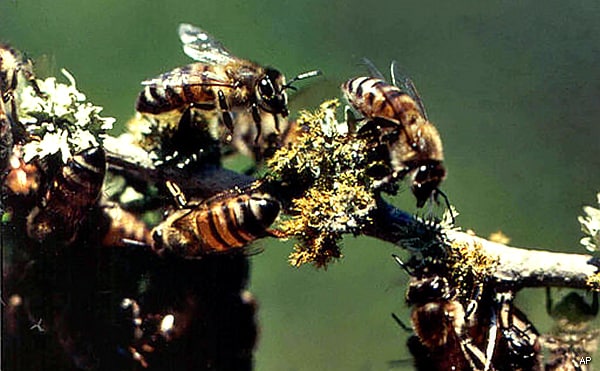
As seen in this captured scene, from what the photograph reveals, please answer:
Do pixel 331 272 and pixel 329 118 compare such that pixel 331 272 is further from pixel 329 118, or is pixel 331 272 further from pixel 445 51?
pixel 445 51

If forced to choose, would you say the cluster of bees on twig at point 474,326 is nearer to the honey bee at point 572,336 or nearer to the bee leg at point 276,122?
the honey bee at point 572,336

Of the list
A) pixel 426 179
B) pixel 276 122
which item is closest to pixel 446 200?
pixel 426 179

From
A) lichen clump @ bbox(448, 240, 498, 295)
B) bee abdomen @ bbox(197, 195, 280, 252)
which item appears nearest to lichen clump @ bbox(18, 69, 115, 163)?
bee abdomen @ bbox(197, 195, 280, 252)

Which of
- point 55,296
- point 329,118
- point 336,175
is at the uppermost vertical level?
point 329,118

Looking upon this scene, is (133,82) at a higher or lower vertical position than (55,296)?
higher

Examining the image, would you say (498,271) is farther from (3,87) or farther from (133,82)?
(3,87)

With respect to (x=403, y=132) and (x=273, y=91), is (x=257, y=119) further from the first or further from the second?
(x=403, y=132)

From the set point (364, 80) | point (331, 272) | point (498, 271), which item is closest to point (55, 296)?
point (331, 272)
